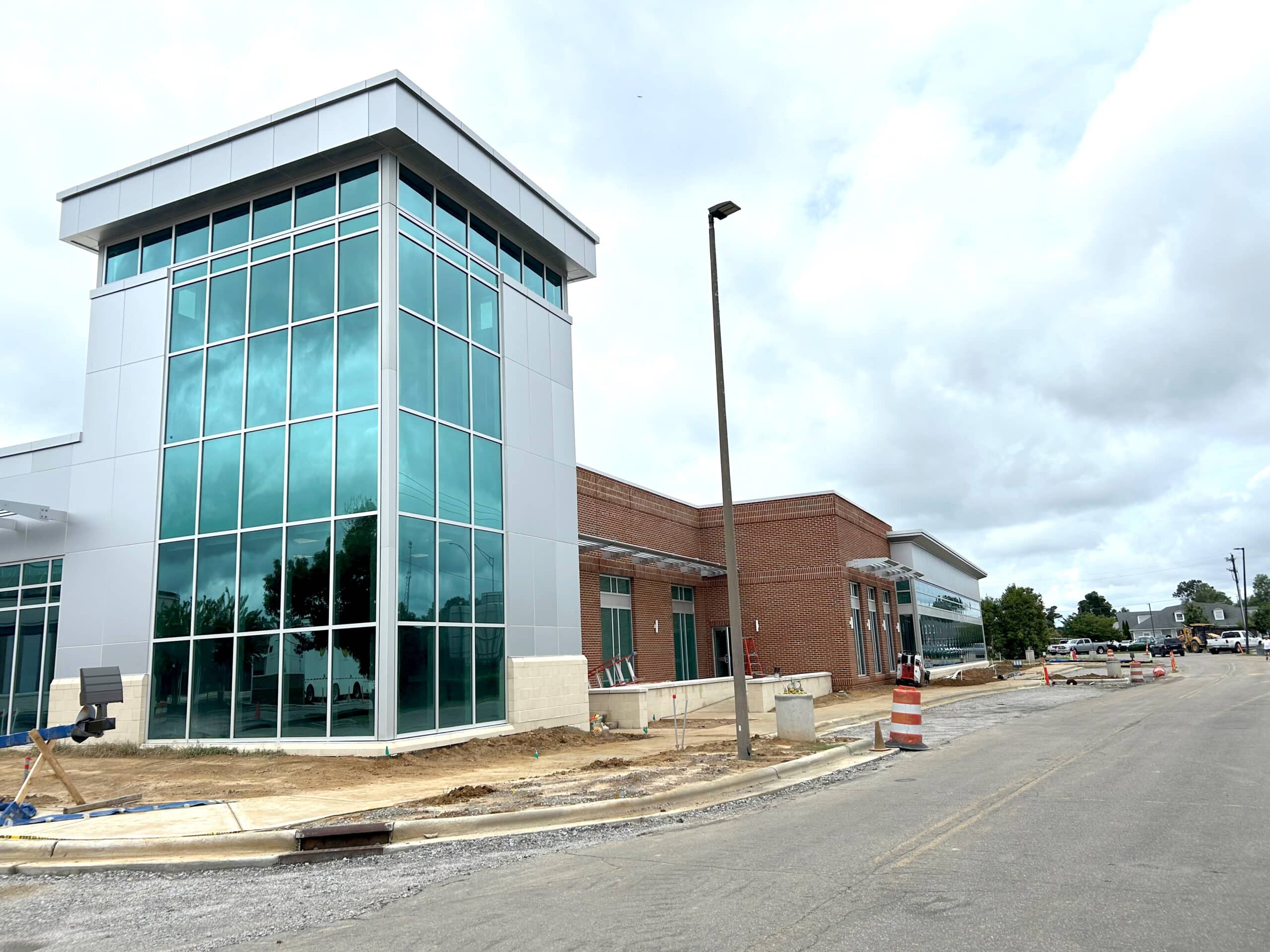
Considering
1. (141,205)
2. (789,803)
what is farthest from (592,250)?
(789,803)

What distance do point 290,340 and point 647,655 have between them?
57.5ft

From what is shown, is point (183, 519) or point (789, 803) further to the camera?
point (183, 519)

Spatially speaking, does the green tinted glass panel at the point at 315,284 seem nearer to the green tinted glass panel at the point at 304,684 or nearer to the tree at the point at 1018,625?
the green tinted glass panel at the point at 304,684

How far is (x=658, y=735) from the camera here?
2092 centimetres

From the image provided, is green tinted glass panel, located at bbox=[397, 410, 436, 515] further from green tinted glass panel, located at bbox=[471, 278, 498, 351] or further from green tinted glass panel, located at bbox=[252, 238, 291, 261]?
green tinted glass panel, located at bbox=[252, 238, 291, 261]

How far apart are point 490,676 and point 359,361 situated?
698cm

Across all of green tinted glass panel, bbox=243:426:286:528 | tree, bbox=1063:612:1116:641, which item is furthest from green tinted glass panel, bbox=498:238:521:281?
tree, bbox=1063:612:1116:641

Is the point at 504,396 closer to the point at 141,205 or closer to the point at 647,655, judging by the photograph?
the point at 141,205

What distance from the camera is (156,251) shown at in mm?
21172

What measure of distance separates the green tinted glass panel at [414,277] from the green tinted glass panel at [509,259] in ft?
9.43

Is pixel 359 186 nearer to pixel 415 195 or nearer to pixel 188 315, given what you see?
pixel 415 195

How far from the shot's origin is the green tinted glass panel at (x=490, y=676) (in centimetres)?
1880

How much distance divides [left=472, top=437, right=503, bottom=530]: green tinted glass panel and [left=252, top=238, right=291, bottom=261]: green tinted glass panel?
5610 millimetres

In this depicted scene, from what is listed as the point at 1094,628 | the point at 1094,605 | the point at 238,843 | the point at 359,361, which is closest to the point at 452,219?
the point at 359,361
